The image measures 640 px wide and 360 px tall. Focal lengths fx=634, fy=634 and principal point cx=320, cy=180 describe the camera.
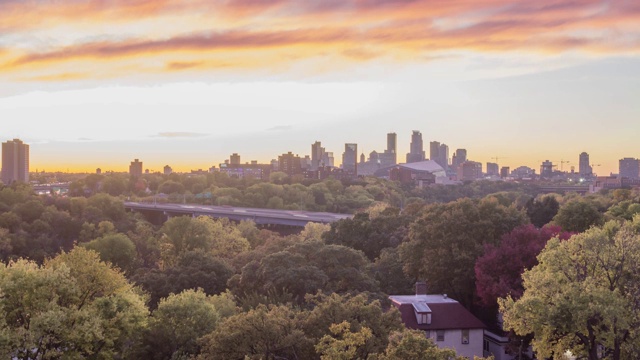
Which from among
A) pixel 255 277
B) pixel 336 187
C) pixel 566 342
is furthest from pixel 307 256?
pixel 336 187

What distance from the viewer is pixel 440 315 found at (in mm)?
37688

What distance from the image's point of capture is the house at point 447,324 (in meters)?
36.8

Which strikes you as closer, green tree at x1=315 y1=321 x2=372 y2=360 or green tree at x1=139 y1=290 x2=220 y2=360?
green tree at x1=315 y1=321 x2=372 y2=360

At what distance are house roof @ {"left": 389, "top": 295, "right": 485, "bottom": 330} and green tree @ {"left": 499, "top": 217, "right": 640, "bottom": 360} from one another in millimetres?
7617

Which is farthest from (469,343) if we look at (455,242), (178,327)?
(178,327)

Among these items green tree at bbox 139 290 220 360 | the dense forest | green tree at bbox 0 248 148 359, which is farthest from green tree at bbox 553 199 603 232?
green tree at bbox 0 248 148 359

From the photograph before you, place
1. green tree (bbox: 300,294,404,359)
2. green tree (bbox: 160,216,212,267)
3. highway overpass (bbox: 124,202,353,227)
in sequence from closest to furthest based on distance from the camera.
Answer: green tree (bbox: 300,294,404,359)
green tree (bbox: 160,216,212,267)
highway overpass (bbox: 124,202,353,227)

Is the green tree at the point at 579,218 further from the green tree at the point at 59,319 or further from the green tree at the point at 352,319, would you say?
the green tree at the point at 59,319

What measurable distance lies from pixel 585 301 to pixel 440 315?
488 inches

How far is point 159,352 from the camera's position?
30797mm

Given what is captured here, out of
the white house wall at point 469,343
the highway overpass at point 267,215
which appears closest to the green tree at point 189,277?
the white house wall at point 469,343

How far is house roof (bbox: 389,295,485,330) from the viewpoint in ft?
121

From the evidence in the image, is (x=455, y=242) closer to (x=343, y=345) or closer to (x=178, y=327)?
(x=178, y=327)

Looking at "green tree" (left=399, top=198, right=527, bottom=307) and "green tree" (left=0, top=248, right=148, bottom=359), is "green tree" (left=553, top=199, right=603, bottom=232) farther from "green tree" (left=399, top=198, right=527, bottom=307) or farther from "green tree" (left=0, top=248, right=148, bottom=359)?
"green tree" (left=0, top=248, right=148, bottom=359)
